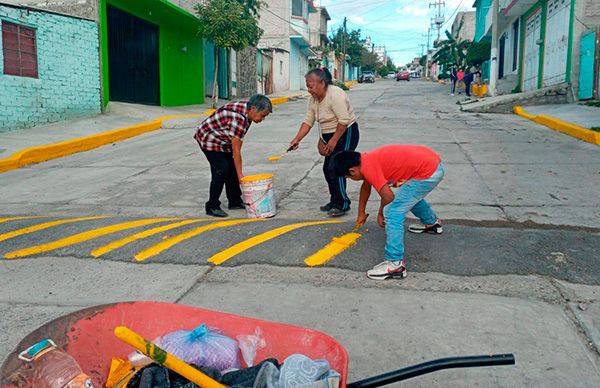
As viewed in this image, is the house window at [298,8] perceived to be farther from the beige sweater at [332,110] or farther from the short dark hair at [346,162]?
the short dark hair at [346,162]

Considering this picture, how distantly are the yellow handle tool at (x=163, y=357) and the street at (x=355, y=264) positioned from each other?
1124mm

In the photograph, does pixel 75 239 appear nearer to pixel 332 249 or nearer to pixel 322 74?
pixel 332 249

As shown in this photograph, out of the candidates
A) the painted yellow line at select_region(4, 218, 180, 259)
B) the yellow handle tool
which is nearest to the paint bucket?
the painted yellow line at select_region(4, 218, 180, 259)

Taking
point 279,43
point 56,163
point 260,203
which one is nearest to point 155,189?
point 260,203

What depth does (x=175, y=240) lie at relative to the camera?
518 cm

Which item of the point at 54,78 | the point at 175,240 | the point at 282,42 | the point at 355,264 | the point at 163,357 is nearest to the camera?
the point at 163,357

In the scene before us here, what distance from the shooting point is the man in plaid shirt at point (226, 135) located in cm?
582

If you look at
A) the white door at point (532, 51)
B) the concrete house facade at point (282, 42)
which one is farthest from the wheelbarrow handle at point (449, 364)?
the concrete house facade at point (282, 42)

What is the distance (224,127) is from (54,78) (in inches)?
398

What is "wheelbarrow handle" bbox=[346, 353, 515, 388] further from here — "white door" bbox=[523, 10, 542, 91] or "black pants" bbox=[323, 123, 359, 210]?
"white door" bbox=[523, 10, 542, 91]

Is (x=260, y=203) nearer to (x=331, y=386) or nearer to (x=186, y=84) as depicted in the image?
(x=331, y=386)

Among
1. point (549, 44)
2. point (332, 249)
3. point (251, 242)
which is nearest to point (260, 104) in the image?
point (251, 242)

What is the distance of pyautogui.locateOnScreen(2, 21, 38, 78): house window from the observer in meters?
12.5

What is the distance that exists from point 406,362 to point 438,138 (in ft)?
31.7
